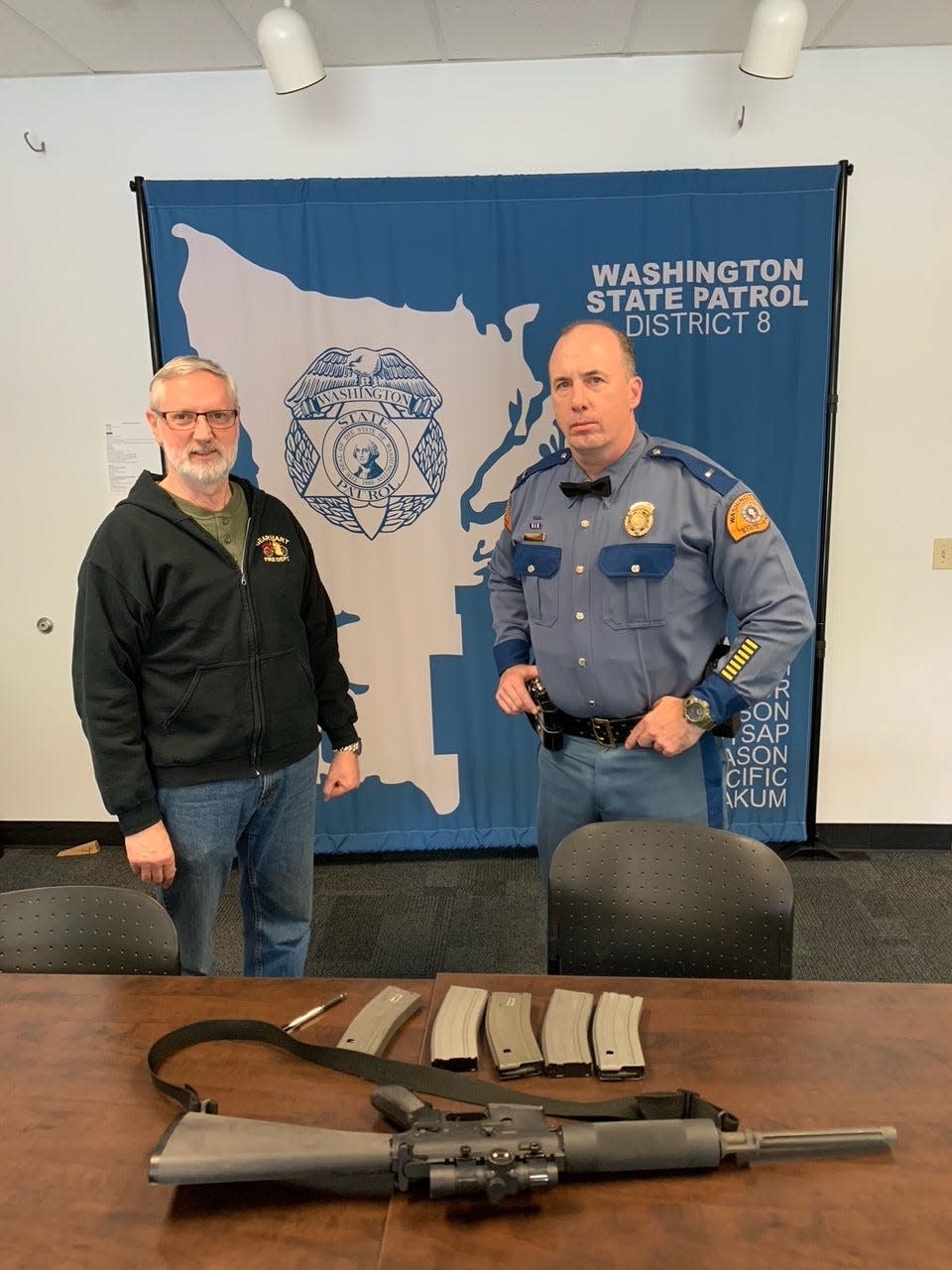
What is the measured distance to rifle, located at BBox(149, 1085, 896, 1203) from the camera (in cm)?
86

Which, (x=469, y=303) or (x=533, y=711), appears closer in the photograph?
(x=533, y=711)

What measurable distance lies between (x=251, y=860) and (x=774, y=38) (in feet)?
8.79

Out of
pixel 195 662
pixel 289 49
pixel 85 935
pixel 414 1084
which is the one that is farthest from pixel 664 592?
pixel 289 49

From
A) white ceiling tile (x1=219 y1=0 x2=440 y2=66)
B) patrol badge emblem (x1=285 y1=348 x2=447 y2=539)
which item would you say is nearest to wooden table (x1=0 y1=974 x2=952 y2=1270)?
patrol badge emblem (x1=285 y1=348 x2=447 y2=539)

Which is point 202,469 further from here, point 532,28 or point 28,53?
point 28,53

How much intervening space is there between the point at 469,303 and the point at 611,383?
1.32 metres

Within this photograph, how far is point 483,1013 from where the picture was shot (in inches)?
45.9

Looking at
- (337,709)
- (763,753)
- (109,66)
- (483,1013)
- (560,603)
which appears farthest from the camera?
(763,753)

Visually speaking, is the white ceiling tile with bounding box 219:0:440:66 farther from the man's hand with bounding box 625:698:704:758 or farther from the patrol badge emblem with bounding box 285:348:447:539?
the man's hand with bounding box 625:698:704:758

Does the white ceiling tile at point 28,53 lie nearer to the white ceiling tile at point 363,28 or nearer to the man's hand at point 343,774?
the white ceiling tile at point 363,28

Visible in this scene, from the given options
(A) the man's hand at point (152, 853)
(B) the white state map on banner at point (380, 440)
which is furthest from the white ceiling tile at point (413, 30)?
(A) the man's hand at point (152, 853)

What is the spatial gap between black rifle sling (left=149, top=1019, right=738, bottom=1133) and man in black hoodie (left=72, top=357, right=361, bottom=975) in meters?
0.66

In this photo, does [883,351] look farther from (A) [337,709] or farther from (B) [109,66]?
(B) [109,66]

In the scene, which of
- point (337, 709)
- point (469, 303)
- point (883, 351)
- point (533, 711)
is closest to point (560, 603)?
point (533, 711)
